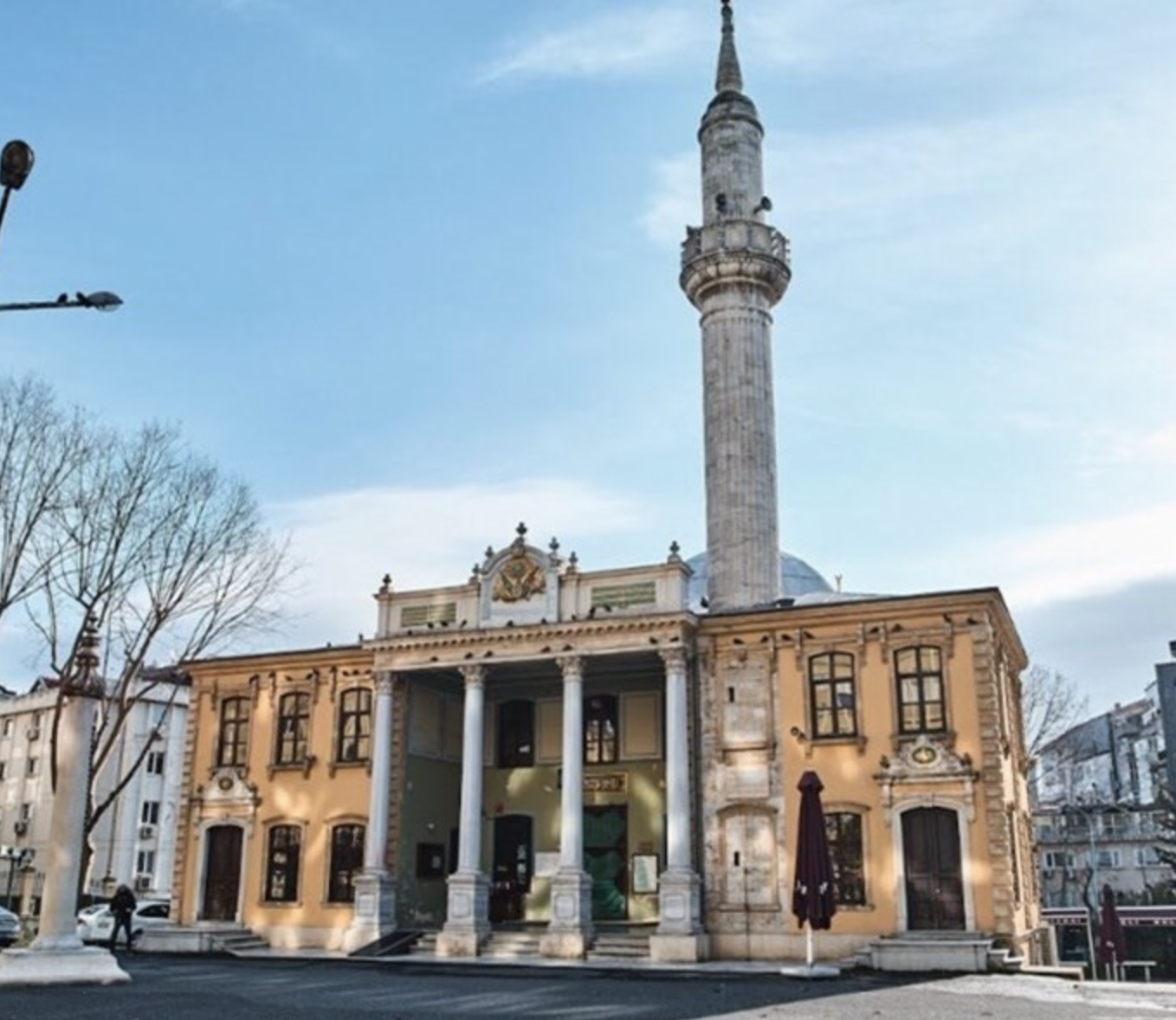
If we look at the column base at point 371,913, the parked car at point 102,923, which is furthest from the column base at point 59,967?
the parked car at point 102,923

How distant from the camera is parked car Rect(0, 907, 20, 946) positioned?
2897 cm

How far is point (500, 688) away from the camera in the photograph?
2958 centimetres

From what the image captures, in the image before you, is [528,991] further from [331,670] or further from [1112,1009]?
[331,670]

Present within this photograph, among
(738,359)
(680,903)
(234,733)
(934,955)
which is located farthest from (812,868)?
(738,359)

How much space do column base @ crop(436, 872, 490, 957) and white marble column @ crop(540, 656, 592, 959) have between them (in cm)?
143

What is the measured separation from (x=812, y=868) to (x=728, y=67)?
27926mm

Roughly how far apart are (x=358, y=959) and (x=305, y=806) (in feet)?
16.4

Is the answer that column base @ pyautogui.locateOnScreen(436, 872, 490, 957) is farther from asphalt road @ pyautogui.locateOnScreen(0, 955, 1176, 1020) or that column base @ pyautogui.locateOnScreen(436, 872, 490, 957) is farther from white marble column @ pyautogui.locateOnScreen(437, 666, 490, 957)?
asphalt road @ pyautogui.locateOnScreen(0, 955, 1176, 1020)

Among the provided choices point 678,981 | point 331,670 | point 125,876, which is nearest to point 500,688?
point 331,670

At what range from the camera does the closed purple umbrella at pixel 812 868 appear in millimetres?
19844

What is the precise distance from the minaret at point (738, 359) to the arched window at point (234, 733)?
12380 millimetres

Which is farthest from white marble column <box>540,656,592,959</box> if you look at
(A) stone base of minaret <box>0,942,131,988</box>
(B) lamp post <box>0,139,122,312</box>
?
(B) lamp post <box>0,139,122,312</box>

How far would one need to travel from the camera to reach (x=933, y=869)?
22.4 meters

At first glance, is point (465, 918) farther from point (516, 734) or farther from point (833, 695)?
point (833, 695)
